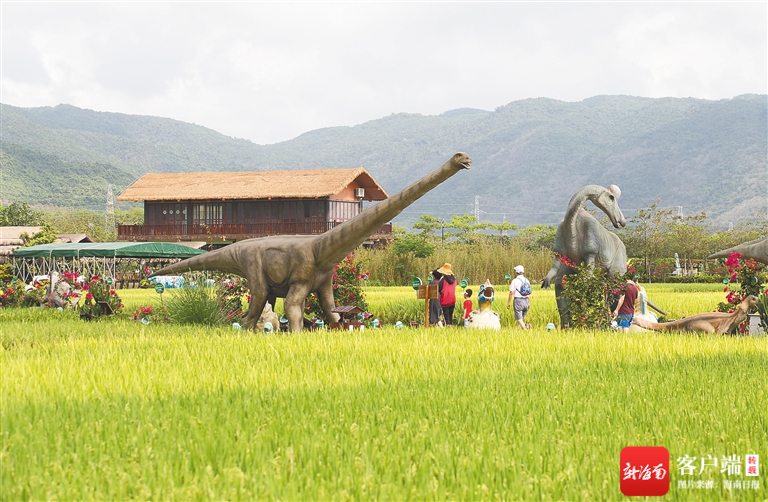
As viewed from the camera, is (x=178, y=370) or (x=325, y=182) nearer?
(x=178, y=370)

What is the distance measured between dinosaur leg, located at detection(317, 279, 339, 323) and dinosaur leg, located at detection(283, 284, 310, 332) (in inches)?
19.7

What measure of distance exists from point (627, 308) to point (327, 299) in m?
4.42

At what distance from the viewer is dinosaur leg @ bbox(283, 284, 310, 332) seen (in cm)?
1100

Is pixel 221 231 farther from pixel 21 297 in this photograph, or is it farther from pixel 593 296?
pixel 593 296

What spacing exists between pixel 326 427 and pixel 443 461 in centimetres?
92

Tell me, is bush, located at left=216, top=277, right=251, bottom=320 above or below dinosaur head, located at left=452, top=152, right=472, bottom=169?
below

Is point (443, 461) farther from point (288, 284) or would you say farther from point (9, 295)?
point (9, 295)

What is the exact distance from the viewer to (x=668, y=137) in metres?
142

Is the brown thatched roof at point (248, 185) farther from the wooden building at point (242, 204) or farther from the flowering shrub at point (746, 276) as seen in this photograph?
the flowering shrub at point (746, 276)

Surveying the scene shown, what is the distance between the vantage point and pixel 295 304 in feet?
36.2

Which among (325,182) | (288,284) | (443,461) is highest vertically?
(325,182)

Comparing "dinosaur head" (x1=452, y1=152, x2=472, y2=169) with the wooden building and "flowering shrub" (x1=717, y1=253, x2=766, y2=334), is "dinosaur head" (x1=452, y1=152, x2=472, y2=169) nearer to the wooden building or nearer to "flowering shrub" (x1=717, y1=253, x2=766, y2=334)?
"flowering shrub" (x1=717, y1=253, x2=766, y2=334)

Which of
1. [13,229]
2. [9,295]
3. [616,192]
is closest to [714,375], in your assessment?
[616,192]

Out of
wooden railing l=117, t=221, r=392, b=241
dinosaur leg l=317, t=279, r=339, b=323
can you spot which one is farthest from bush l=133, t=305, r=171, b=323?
wooden railing l=117, t=221, r=392, b=241
